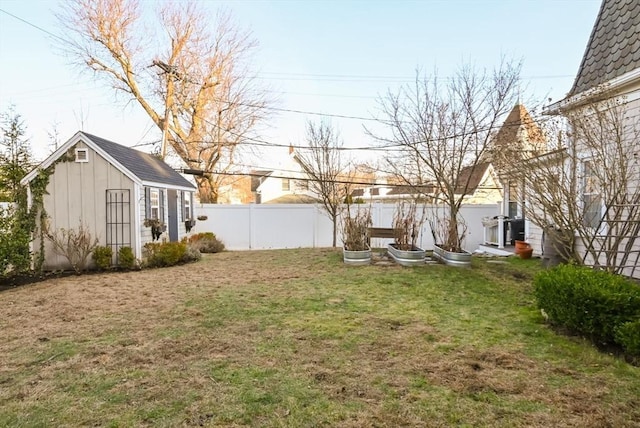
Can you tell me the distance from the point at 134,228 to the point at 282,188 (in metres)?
21.1

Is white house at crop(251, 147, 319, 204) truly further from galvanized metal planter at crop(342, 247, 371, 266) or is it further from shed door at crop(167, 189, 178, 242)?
galvanized metal planter at crop(342, 247, 371, 266)

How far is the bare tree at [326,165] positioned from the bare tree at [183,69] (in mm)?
5424

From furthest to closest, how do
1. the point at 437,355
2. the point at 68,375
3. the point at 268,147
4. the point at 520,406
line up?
the point at 268,147 < the point at 437,355 < the point at 68,375 < the point at 520,406

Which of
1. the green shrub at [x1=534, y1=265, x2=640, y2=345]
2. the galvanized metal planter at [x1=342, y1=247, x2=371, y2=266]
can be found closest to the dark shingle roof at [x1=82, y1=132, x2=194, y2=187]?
the galvanized metal planter at [x1=342, y1=247, x2=371, y2=266]

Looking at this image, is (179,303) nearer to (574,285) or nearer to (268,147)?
(574,285)

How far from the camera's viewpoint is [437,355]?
3721 millimetres

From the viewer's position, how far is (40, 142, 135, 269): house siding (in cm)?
977

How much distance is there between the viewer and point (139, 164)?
11.4m

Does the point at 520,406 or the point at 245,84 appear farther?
the point at 245,84

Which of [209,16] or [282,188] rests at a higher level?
[209,16]

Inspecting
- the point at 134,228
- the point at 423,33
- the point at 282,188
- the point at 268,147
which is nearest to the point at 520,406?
the point at 134,228

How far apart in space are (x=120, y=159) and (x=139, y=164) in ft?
3.93

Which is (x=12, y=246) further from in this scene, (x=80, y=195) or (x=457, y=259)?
(x=457, y=259)

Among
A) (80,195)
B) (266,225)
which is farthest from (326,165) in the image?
(80,195)
